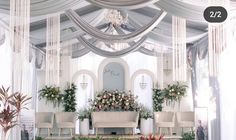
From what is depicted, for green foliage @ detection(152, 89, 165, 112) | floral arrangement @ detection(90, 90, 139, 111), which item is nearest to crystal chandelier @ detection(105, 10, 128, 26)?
floral arrangement @ detection(90, 90, 139, 111)

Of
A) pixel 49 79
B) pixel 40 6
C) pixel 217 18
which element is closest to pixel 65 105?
pixel 49 79

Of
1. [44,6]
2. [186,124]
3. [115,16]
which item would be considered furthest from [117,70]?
[44,6]

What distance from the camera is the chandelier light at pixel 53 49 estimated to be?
9586mm

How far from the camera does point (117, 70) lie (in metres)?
16.2

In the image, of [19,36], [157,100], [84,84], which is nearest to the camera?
[19,36]

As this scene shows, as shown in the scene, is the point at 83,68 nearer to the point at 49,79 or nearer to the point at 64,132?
the point at 64,132

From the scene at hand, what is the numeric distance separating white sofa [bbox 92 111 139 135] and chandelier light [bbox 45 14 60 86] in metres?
3.96

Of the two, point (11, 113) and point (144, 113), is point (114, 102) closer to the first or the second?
point (144, 113)

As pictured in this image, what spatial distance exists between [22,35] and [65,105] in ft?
27.0

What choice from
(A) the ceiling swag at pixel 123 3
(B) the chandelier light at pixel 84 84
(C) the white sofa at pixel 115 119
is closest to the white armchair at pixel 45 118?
(C) the white sofa at pixel 115 119

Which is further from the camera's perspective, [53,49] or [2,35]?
[53,49]

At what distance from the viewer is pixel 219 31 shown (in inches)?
292

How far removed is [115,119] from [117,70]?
2502 mm

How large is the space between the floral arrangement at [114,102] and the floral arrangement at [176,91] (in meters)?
1.24
